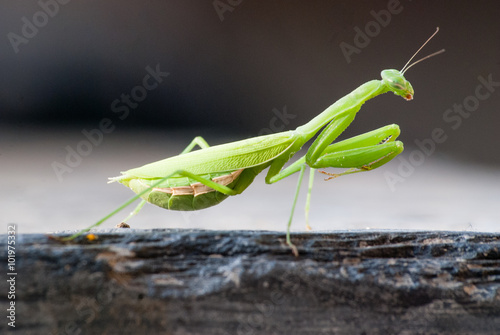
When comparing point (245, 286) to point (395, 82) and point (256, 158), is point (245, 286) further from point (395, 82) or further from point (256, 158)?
point (395, 82)

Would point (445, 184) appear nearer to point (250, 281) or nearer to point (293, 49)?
point (293, 49)

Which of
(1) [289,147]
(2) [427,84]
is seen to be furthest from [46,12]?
(2) [427,84]

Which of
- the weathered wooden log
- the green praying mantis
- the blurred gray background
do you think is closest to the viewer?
the weathered wooden log

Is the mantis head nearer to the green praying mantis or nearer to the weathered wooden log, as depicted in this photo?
the green praying mantis

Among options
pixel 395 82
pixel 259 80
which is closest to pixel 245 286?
pixel 395 82

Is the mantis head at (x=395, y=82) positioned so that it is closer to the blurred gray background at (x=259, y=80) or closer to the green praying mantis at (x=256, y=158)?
the green praying mantis at (x=256, y=158)

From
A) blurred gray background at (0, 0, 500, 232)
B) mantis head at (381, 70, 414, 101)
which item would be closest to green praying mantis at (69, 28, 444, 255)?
mantis head at (381, 70, 414, 101)
